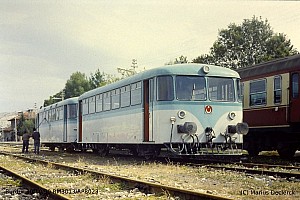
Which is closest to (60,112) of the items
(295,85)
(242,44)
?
(295,85)

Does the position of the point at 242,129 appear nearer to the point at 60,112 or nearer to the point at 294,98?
the point at 294,98

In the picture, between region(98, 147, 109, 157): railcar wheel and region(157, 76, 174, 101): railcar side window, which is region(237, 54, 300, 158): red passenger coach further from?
region(98, 147, 109, 157): railcar wheel

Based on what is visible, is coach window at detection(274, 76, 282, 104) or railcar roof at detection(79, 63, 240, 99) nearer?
railcar roof at detection(79, 63, 240, 99)


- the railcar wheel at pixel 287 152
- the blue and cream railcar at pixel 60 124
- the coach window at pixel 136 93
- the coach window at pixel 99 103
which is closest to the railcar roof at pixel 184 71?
the coach window at pixel 136 93

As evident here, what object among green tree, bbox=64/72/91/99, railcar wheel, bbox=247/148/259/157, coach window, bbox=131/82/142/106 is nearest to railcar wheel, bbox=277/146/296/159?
railcar wheel, bbox=247/148/259/157

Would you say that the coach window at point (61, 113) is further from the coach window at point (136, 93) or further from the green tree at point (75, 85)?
the green tree at point (75, 85)

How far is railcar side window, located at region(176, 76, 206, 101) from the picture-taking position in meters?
15.0

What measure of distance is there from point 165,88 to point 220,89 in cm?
192

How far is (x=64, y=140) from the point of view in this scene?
1112 inches

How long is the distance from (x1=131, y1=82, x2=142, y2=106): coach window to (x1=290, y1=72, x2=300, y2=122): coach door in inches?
205

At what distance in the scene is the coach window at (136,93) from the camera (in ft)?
53.4

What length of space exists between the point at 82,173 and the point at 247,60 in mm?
40347

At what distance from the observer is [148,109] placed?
15672 mm

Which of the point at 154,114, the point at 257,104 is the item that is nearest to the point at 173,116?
the point at 154,114
